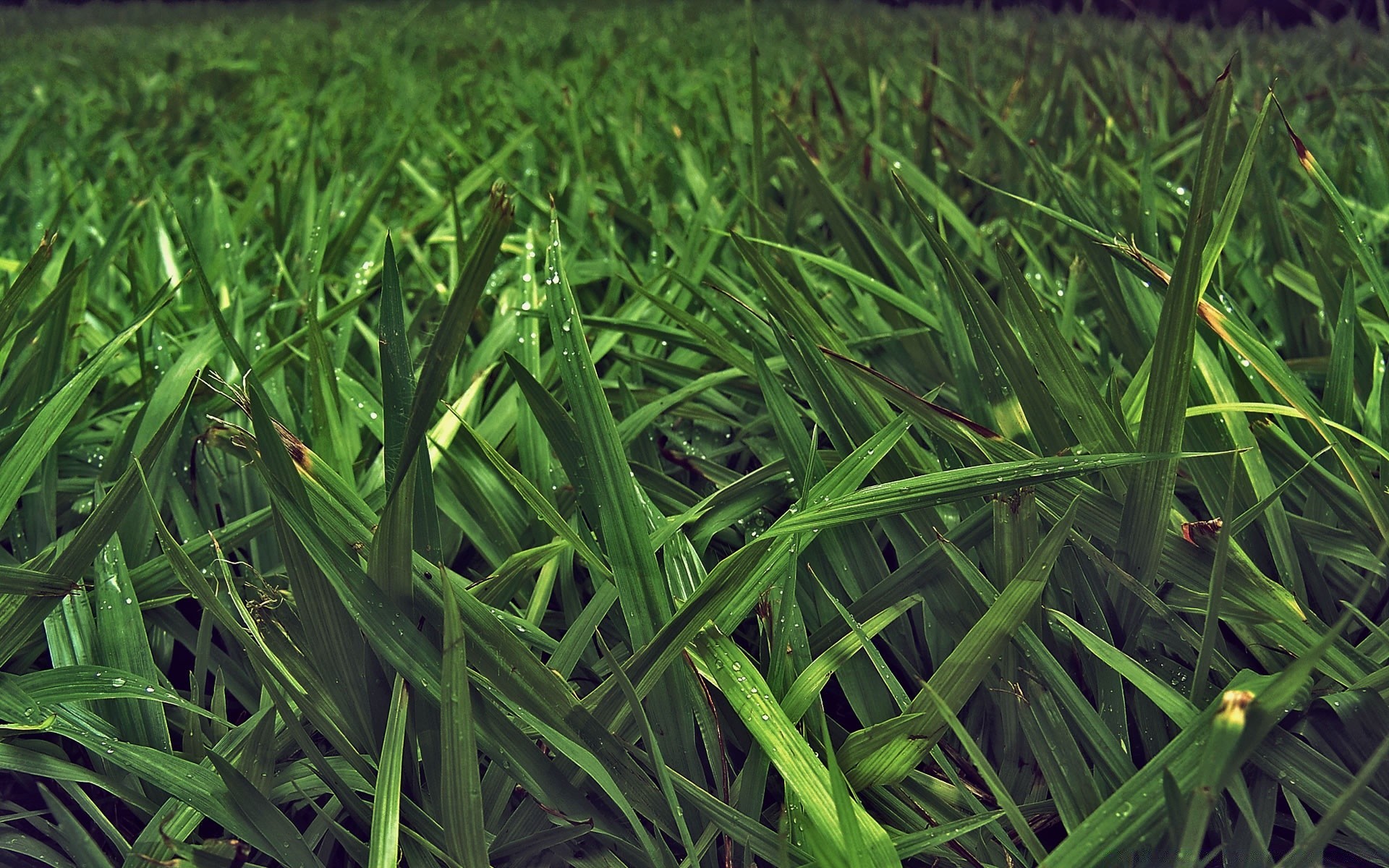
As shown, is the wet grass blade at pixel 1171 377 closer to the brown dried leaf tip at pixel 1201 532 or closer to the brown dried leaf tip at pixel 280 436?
the brown dried leaf tip at pixel 1201 532

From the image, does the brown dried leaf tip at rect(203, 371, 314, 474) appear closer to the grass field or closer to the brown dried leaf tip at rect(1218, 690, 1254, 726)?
the grass field

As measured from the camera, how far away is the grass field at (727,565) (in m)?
0.49

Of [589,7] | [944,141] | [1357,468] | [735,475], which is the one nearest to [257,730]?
[735,475]

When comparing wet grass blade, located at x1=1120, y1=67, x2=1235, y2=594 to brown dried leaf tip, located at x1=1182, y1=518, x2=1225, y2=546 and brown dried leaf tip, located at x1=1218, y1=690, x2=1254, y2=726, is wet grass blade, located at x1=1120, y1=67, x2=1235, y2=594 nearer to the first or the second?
brown dried leaf tip, located at x1=1182, y1=518, x2=1225, y2=546

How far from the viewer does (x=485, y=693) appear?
51 cm

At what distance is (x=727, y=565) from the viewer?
508mm

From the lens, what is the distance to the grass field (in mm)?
494

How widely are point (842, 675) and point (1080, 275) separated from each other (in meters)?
0.66

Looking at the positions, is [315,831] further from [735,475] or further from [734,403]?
[734,403]

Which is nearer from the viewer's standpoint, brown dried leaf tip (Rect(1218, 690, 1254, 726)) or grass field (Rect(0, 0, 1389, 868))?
brown dried leaf tip (Rect(1218, 690, 1254, 726))

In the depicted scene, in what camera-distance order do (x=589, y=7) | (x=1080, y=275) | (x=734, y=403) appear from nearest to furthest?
(x=734, y=403) → (x=1080, y=275) → (x=589, y=7)

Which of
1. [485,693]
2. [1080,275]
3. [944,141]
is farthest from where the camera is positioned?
[944,141]

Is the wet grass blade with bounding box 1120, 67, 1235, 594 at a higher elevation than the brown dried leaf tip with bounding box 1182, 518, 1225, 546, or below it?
higher

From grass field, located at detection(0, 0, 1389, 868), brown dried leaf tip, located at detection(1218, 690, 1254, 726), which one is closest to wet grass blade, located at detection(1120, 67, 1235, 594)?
grass field, located at detection(0, 0, 1389, 868)
